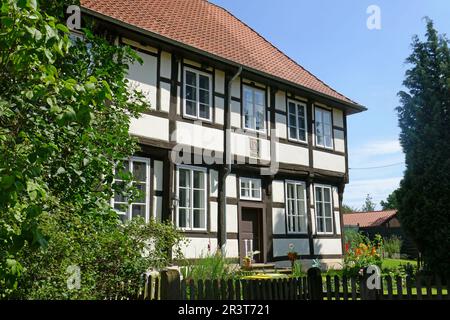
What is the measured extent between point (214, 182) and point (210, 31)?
4.85 meters

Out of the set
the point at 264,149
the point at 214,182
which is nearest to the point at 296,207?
the point at 264,149

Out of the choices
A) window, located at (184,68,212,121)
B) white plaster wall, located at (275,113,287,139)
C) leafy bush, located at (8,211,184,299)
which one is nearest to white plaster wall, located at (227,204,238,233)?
window, located at (184,68,212,121)

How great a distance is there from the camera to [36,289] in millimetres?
4305

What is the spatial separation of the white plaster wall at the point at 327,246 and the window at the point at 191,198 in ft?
15.7

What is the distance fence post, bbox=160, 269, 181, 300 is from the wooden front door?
707 cm

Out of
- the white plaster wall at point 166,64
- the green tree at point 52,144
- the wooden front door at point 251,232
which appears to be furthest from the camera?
the wooden front door at point 251,232

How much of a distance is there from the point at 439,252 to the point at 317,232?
4444 mm

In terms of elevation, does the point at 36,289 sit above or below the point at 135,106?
below

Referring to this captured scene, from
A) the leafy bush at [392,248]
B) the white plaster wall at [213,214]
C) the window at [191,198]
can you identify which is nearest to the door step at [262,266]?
the white plaster wall at [213,214]

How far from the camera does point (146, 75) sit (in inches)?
430

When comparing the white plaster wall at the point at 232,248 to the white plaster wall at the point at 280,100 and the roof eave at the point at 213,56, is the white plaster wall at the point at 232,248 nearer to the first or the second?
the white plaster wall at the point at 280,100

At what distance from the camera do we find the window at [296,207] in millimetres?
14500
